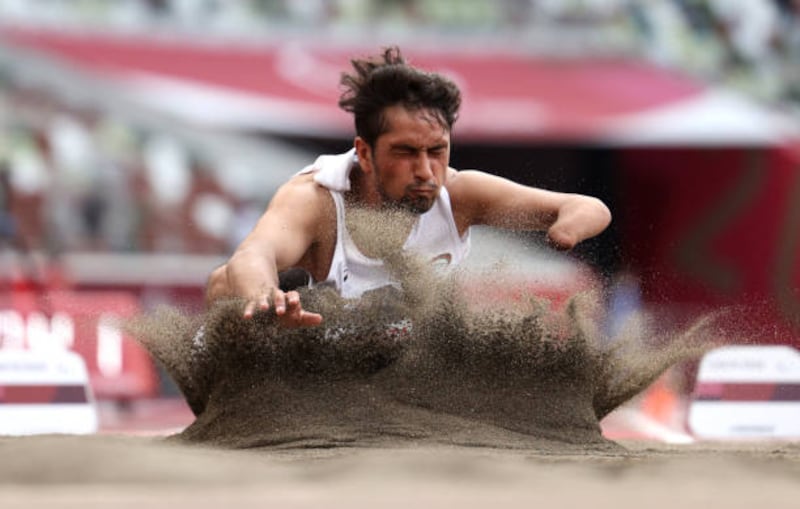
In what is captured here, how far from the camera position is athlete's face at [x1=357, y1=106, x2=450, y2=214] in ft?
14.2

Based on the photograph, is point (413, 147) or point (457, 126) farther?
point (457, 126)

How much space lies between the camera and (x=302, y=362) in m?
4.17

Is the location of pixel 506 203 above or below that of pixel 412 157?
below

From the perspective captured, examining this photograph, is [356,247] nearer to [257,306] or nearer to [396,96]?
[396,96]

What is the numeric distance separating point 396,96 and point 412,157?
22 centimetres

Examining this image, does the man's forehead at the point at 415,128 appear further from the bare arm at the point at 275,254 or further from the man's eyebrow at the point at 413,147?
the bare arm at the point at 275,254

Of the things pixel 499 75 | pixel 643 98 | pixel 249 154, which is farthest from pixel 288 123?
pixel 643 98

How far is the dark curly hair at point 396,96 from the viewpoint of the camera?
14.4 feet

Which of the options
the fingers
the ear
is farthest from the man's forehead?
the fingers

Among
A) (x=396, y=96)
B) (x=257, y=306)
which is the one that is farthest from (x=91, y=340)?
(x=257, y=306)

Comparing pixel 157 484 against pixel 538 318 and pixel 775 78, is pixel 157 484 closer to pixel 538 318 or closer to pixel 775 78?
pixel 538 318

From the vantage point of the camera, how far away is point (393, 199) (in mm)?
4414

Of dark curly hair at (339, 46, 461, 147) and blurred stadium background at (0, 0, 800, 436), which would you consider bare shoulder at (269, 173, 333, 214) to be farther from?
blurred stadium background at (0, 0, 800, 436)

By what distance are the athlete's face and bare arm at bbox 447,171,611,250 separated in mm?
232
